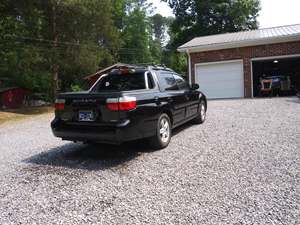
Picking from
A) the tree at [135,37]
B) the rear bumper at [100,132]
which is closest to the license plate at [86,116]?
the rear bumper at [100,132]

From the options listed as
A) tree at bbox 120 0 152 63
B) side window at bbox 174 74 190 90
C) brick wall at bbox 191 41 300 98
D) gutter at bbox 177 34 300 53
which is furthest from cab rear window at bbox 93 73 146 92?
tree at bbox 120 0 152 63

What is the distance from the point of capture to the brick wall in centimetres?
1469

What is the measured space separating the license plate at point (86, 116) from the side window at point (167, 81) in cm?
177

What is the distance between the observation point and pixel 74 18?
18.5 meters

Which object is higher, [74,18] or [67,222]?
[74,18]

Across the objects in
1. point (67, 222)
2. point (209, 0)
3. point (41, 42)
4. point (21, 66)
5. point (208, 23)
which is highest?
point (209, 0)

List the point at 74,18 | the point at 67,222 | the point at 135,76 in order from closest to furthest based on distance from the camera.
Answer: the point at 67,222 → the point at 135,76 → the point at 74,18

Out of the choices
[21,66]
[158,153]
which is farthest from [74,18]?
[158,153]

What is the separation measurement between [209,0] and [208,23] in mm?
2904

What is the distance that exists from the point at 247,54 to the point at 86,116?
12.8m

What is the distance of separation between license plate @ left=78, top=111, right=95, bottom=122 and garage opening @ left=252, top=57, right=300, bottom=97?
13.3 meters

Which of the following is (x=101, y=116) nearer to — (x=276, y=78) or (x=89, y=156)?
(x=89, y=156)

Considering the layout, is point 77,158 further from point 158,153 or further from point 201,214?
point 201,214

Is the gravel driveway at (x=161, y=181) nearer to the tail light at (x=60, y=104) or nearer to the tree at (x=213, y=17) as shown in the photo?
the tail light at (x=60, y=104)
